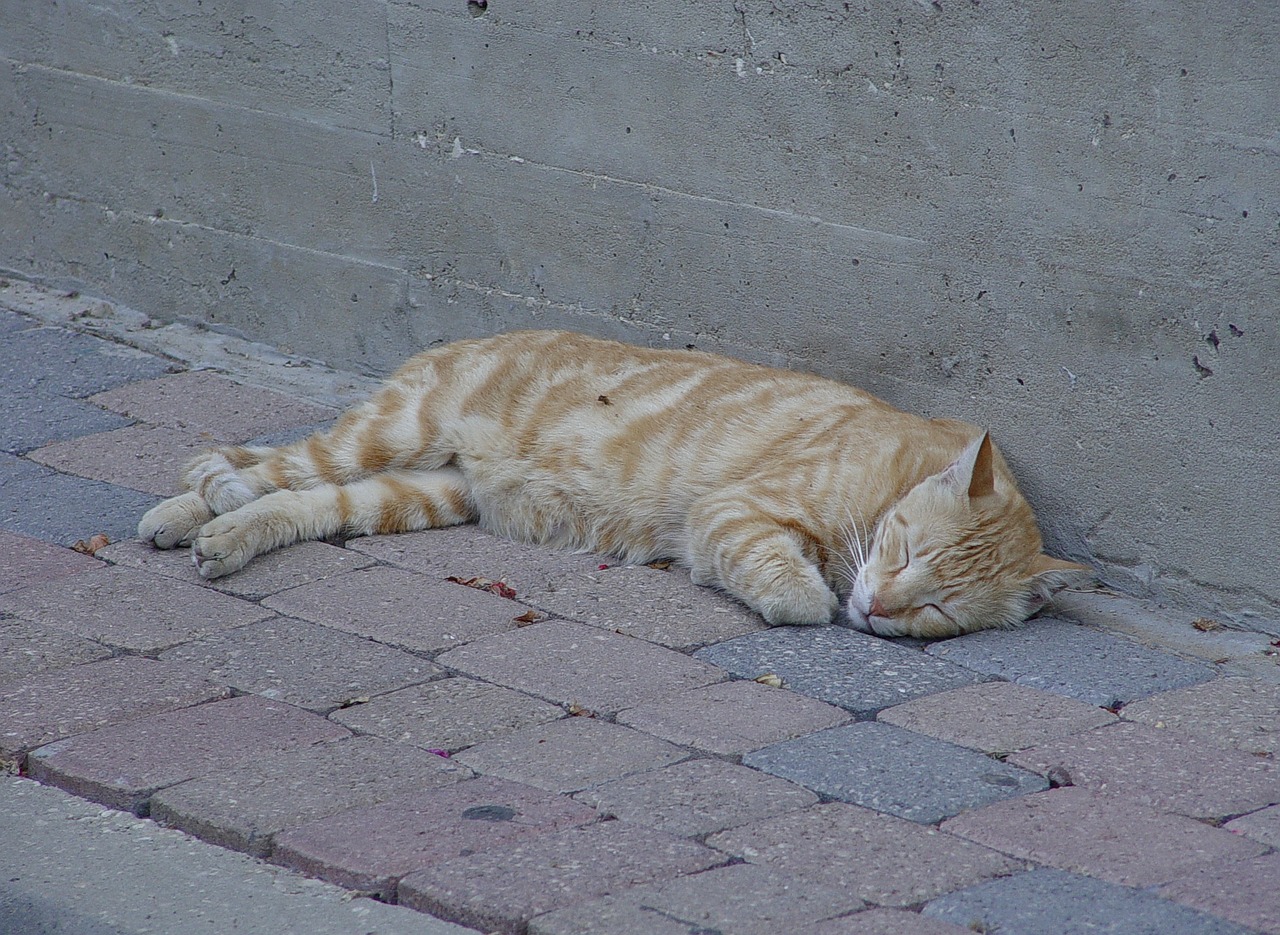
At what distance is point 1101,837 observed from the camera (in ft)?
10.0

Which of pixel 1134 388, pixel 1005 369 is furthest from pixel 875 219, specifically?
pixel 1134 388

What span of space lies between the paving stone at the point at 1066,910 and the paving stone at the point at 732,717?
73 cm

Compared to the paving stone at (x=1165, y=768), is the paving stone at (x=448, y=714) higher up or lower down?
lower down

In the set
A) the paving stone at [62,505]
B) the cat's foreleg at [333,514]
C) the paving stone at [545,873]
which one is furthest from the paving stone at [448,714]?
the paving stone at [62,505]

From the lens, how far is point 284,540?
457 centimetres

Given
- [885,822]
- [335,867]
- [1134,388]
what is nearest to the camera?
[335,867]

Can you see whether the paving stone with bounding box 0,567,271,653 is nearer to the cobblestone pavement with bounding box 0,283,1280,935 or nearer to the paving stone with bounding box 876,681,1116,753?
the cobblestone pavement with bounding box 0,283,1280,935

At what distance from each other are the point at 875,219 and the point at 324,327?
7.98ft

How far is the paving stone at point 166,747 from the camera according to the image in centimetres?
321

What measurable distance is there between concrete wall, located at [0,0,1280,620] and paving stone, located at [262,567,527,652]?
4.74ft

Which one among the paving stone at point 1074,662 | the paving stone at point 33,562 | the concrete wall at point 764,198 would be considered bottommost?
the paving stone at point 33,562

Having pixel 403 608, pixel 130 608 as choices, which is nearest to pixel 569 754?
pixel 403 608

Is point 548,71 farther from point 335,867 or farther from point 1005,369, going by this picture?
point 335,867

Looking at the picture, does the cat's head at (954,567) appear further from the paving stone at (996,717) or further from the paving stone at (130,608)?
the paving stone at (130,608)
